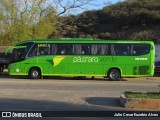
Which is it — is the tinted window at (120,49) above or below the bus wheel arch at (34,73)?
above

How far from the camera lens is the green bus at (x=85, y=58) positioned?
28.7 metres

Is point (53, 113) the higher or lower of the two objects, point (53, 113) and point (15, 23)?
the lower

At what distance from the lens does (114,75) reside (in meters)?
28.8

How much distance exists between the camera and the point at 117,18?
65250 mm

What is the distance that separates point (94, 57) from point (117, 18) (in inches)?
1463

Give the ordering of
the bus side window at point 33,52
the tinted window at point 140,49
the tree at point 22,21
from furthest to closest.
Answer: the tree at point 22,21 → the bus side window at point 33,52 → the tinted window at point 140,49

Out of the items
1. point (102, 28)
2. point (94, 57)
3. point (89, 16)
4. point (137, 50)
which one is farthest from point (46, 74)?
point (89, 16)

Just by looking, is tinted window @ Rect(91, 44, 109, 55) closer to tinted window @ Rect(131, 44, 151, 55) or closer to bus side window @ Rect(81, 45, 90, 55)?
bus side window @ Rect(81, 45, 90, 55)

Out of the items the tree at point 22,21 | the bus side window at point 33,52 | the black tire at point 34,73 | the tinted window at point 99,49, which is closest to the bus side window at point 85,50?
the tinted window at point 99,49

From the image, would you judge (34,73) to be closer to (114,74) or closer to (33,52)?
(33,52)

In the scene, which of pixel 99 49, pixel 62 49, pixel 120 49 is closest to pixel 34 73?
pixel 62 49

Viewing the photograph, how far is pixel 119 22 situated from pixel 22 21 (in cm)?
2684

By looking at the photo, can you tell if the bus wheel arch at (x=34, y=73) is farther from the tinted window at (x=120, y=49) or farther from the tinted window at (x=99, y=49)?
the tinted window at (x=120, y=49)

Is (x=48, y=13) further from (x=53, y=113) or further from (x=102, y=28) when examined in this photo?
(x=53, y=113)
